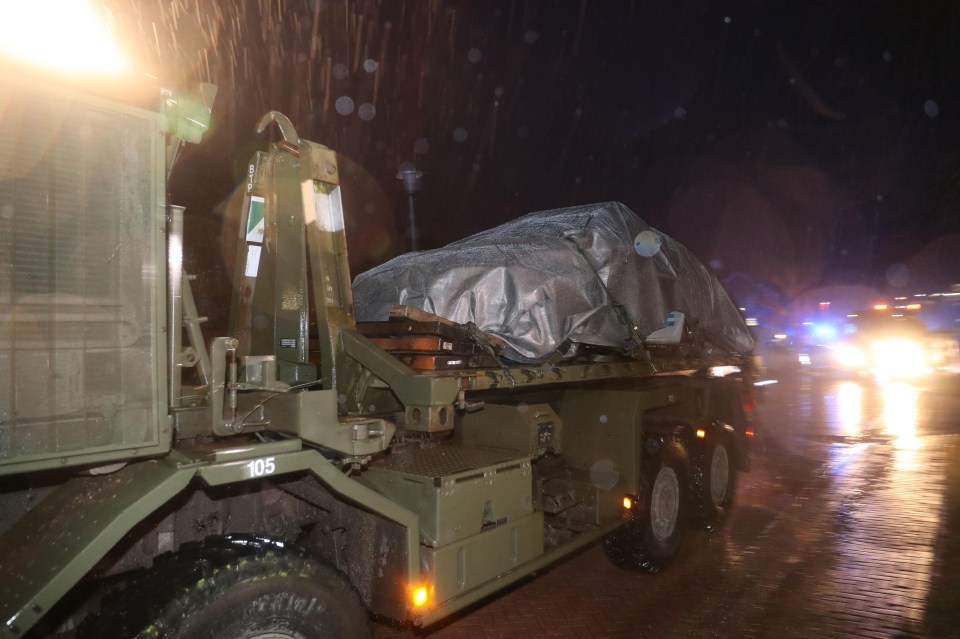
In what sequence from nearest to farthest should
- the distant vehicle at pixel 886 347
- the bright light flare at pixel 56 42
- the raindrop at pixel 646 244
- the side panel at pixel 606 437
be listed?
the bright light flare at pixel 56 42 → the side panel at pixel 606 437 → the raindrop at pixel 646 244 → the distant vehicle at pixel 886 347

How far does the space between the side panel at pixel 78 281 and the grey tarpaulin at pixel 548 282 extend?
2.88 m

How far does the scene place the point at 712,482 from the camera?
7.63 meters

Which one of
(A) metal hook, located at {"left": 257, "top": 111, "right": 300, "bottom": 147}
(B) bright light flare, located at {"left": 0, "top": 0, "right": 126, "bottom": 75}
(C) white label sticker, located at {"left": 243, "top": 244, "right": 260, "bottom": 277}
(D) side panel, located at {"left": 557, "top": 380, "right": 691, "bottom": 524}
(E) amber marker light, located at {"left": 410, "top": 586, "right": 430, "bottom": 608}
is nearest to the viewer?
(B) bright light flare, located at {"left": 0, "top": 0, "right": 126, "bottom": 75}

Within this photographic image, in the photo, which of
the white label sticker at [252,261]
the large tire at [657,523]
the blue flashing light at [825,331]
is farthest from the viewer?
the blue flashing light at [825,331]

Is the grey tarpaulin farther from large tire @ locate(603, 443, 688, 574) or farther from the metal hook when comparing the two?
the metal hook

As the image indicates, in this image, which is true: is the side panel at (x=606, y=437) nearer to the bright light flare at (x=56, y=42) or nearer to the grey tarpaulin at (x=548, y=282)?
the grey tarpaulin at (x=548, y=282)

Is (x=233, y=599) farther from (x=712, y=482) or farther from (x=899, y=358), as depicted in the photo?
(x=899, y=358)

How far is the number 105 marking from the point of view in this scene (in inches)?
123

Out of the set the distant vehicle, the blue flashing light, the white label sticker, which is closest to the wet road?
the white label sticker

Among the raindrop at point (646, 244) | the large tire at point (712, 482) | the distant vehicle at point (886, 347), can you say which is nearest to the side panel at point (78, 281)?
the raindrop at point (646, 244)

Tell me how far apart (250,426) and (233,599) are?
81 centimetres

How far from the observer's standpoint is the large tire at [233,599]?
9.01 ft

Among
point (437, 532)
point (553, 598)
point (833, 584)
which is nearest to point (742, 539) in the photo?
point (833, 584)

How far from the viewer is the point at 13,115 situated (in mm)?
2305
